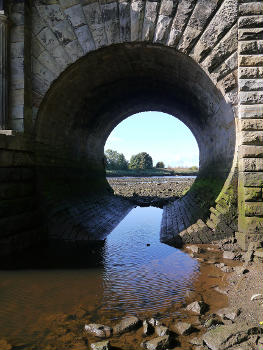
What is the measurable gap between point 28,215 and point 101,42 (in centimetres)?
459

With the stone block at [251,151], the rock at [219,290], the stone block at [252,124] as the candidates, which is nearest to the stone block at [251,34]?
the stone block at [252,124]

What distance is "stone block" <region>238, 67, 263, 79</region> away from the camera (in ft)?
20.4

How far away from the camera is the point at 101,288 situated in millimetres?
4559

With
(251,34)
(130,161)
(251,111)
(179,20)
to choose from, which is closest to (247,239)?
Result: (251,111)

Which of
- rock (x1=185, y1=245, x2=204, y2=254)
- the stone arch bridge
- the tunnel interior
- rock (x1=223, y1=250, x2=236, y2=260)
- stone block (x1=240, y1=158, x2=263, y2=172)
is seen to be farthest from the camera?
the tunnel interior

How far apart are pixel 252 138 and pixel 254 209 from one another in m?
1.47

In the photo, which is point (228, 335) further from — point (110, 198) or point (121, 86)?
point (110, 198)

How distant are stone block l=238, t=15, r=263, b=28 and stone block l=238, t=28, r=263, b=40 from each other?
105 millimetres

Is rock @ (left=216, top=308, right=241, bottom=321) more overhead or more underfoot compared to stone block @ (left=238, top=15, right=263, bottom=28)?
more underfoot

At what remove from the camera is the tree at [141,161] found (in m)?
71.2

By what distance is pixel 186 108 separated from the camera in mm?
11602

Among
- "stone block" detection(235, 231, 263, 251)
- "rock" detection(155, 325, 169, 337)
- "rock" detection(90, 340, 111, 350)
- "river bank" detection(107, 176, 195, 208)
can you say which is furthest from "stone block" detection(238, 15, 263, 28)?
"river bank" detection(107, 176, 195, 208)

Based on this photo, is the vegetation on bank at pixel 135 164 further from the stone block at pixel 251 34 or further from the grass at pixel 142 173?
the stone block at pixel 251 34

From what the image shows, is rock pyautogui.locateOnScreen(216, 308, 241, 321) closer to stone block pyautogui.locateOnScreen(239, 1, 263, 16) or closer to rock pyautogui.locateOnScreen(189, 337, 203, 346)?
rock pyautogui.locateOnScreen(189, 337, 203, 346)
